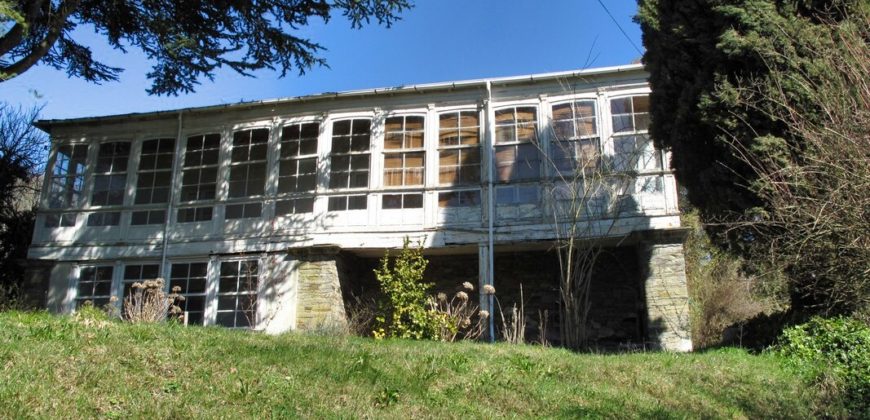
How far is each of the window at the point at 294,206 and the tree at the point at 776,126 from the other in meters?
7.08

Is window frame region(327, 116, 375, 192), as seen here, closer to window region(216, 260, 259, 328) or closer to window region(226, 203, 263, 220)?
window region(226, 203, 263, 220)

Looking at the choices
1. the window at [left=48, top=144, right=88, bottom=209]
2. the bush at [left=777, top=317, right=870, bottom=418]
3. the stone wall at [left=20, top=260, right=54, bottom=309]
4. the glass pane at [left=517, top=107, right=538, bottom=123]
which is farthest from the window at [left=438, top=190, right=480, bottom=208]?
the stone wall at [left=20, top=260, right=54, bottom=309]

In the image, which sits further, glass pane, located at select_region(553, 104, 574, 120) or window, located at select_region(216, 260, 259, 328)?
window, located at select_region(216, 260, 259, 328)

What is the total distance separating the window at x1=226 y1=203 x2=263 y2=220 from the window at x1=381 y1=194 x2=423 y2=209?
281 centimetres

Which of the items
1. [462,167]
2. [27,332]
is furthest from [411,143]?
[27,332]

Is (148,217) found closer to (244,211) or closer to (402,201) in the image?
(244,211)

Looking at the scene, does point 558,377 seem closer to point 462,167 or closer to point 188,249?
point 462,167

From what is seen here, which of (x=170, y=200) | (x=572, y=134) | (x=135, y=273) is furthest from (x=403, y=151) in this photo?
(x=135, y=273)

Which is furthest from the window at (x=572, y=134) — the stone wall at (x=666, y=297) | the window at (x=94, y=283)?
the window at (x=94, y=283)

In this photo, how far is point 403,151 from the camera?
551 inches

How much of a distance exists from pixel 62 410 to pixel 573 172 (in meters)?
9.92

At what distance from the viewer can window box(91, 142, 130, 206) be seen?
50.0 feet

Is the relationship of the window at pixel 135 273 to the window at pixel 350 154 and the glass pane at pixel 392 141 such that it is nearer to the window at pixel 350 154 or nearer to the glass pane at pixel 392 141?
the window at pixel 350 154

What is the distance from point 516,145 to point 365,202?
3.34 metres
